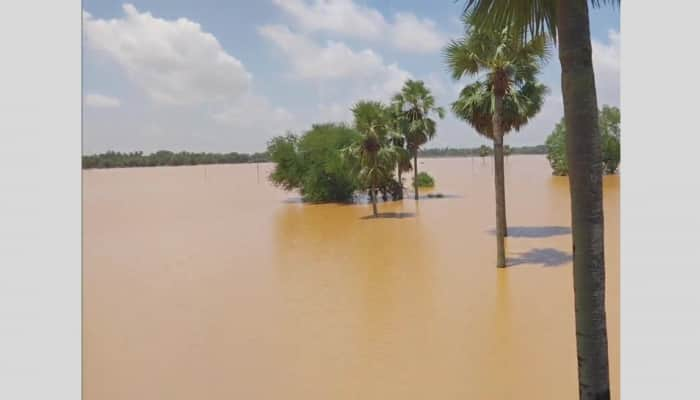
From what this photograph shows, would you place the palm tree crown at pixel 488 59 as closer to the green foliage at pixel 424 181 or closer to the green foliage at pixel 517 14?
the green foliage at pixel 517 14

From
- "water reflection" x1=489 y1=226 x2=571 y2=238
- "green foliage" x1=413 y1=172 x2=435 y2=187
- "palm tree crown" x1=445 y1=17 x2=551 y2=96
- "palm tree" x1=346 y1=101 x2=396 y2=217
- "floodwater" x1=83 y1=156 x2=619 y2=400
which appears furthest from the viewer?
"green foliage" x1=413 y1=172 x2=435 y2=187

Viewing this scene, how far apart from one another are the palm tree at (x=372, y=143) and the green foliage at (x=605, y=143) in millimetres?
6582

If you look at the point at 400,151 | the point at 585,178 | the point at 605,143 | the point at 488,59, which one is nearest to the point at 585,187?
the point at 585,178

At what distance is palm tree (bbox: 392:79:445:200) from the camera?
1020 inches

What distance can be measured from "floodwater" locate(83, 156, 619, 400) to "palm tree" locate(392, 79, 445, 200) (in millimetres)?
6863

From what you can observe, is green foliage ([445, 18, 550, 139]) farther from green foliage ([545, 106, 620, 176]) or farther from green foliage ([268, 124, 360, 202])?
green foliage ([268, 124, 360, 202])

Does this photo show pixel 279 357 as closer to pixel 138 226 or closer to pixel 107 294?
pixel 107 294

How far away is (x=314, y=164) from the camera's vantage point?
1236 inches

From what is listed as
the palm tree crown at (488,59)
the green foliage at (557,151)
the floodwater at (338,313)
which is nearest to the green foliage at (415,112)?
the floodwater at (338,313)

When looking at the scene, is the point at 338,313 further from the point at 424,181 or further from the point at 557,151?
the point at 557,151

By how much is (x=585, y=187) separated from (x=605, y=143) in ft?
101

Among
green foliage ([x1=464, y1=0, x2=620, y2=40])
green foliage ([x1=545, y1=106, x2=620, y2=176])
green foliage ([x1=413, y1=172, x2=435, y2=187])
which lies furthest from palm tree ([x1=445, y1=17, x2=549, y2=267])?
green foliage ([x1=413, y1=172, x2=435, y2=187])

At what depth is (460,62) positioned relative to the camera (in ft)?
37.3

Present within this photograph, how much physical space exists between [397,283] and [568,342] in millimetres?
4701
